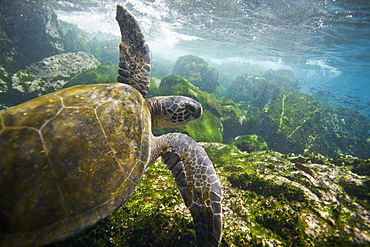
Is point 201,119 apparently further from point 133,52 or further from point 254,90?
point 254,90

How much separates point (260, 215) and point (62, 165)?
2.52 meters

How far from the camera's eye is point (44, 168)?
148 cm

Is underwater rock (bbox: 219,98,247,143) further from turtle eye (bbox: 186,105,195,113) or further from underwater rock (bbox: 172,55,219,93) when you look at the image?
underwater rock (bbox: 172,55,219,93)

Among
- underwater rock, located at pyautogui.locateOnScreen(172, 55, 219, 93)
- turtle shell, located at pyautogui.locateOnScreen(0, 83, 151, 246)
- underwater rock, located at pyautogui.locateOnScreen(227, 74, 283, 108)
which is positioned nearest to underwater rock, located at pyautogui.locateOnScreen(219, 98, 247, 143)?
underwater rock, located at pyautogui.locateOnScreen(227, 74, 283, 108)

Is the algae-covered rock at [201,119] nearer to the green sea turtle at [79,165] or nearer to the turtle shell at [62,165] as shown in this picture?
the green sea turtle at [79,165]

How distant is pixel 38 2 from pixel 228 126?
52.0 ft

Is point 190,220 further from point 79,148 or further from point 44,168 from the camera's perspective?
point 44,168

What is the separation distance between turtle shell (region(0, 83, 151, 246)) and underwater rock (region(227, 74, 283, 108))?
1567cm

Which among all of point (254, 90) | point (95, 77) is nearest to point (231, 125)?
point (95, 77)

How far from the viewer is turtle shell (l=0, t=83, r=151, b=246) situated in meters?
1.39

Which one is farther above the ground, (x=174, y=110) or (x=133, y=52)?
(x=133, y=52)

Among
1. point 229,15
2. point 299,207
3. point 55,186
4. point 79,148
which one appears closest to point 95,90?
point 79,148

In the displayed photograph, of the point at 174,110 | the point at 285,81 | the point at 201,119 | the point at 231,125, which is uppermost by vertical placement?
the point at 174,110

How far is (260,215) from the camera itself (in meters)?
2.13
